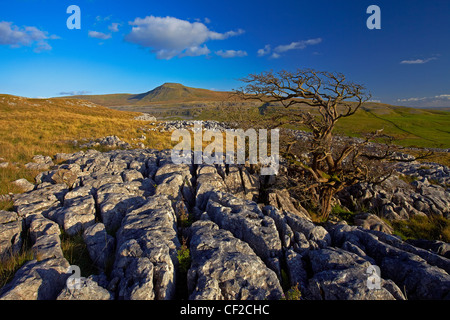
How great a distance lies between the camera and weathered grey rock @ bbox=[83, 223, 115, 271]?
7.14 meters

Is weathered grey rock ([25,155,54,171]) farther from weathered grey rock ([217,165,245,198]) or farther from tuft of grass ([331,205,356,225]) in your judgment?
tuft of grass ([331,205,356,225])

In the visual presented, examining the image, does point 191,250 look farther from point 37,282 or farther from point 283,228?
point 283,228

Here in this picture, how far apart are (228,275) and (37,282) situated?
4945 millimetres

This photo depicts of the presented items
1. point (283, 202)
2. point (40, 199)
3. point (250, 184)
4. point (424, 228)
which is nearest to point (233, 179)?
point (250, 184)

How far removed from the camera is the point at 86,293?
4.98 metres

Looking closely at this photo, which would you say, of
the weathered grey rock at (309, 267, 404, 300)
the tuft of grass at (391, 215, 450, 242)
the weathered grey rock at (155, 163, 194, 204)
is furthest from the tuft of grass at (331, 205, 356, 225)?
the weathered grey rock at (155, 163, 194, 204)

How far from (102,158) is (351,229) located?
1715 cm

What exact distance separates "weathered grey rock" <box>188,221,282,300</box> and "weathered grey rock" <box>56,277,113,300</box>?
2183mm

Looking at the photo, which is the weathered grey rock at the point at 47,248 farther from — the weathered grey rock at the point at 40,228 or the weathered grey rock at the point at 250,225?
the weathered grey rock at the point at 250,225

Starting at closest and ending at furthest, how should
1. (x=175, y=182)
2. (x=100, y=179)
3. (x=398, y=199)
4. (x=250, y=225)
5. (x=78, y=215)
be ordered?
(x=250, y=225), (x=78, y=215), (x=100, y=179), (x=175, y=182), (x=398, y=199)

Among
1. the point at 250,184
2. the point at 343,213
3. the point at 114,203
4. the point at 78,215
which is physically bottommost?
the point at 343,213

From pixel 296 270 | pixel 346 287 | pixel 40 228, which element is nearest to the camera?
pixel 346 287

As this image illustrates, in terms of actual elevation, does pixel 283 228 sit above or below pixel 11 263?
below

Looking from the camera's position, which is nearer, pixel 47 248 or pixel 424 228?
pixel 47 248
